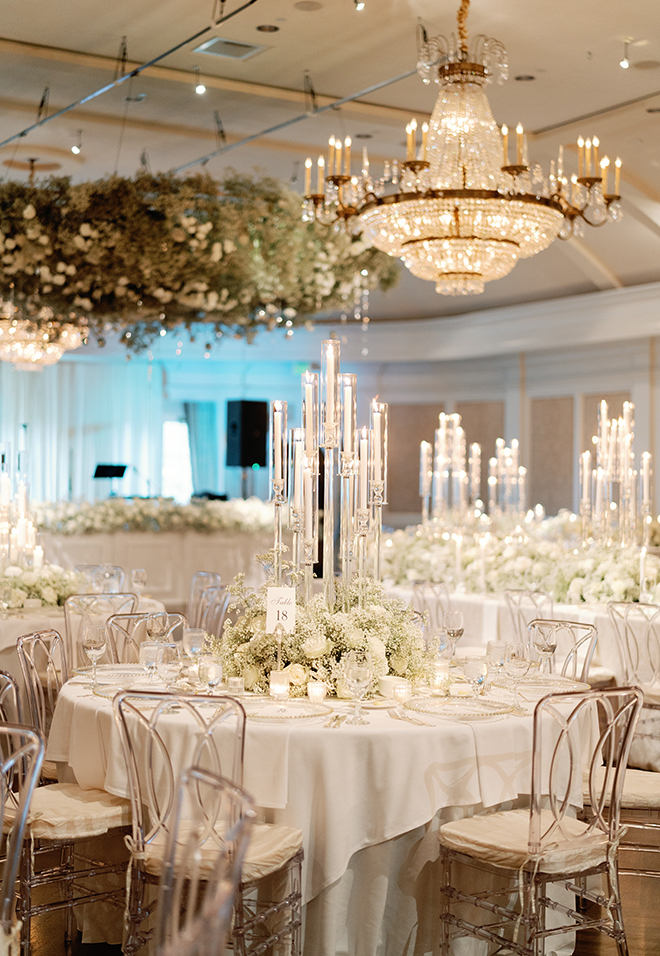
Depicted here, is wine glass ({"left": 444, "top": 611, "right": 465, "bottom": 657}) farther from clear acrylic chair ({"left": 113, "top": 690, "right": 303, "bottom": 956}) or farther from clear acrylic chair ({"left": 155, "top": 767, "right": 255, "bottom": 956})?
clear acrylic chair ({"left": 155, "top": 767, "right": 255, "bottom": 956})

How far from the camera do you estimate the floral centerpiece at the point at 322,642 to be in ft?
13.5

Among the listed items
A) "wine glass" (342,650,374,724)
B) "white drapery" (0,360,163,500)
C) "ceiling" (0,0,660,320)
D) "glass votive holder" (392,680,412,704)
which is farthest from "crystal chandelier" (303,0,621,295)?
"white drapery" (0,360,163,500)

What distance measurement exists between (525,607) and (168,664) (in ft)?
11.6

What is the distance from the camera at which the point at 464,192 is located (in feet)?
18.4

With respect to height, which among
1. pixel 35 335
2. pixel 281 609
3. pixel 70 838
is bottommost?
pixel 70 838

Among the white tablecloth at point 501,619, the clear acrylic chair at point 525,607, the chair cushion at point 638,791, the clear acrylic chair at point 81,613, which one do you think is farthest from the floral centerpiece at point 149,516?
the chair cushion at point 638,791

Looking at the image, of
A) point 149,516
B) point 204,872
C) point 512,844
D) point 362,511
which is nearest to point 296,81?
point 362,511

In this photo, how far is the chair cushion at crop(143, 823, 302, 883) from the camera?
3.25m

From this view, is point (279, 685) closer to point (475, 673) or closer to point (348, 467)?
point (475, 673)

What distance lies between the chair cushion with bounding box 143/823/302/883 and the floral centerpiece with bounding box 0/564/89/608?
11.7 feet

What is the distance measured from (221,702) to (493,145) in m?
3.89

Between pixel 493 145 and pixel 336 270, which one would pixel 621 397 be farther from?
pixel 493 145

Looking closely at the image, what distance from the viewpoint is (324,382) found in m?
4.35

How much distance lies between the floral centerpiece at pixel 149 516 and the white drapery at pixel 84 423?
5216mm
